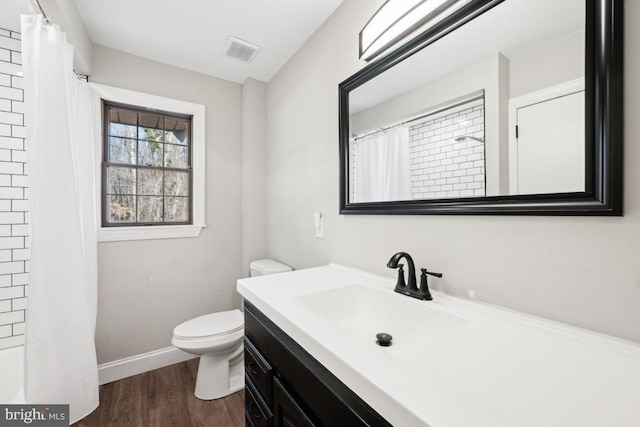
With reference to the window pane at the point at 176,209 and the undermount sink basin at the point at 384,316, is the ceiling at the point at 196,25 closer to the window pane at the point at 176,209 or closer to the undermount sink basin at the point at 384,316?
the window pane at the point at 176,209

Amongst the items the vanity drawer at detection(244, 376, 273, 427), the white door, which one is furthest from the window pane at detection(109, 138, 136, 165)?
the white door

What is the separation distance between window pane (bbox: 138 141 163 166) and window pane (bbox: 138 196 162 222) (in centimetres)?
30

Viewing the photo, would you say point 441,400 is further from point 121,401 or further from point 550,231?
point 121,401

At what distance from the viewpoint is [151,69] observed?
7.34 feet

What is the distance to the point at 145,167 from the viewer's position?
229cm

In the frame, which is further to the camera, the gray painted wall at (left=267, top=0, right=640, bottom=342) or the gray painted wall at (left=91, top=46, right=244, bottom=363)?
the gray painted wall at (left=91, top=46, right=244, bottom=363)

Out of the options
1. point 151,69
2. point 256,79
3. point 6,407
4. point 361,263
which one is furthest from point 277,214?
point 6,407

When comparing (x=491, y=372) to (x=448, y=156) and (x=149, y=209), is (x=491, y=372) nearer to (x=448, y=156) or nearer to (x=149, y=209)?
(x=448, y=156)

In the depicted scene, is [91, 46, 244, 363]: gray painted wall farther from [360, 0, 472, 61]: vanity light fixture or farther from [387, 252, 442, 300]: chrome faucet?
[387, 252, 442, 300]: chrome faucet

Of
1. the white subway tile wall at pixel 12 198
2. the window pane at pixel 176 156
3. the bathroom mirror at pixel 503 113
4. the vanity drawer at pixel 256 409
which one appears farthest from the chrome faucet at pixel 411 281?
the white subway tile wall at pixel 12 198

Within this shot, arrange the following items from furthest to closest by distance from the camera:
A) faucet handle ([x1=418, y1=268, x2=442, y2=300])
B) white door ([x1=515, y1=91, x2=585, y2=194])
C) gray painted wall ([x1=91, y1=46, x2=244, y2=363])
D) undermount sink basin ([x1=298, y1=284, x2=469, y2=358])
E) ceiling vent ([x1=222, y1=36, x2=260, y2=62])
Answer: gray painted wall ([x1=91, y1=46, x2=244, y2=363])
ceiling vent ([x1=222, y1=36, x2=260, y2=62])
faucet handle ([x1=418, y1=268, x2=442, y2=300])
undermount sink basin ([x1=298, y1=284, x2=469, y2=358])
white door ([x1=515, y1=91, x2=585, y2=194])

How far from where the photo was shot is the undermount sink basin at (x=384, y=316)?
920 millimetres

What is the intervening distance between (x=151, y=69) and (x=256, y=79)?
2.78 feet

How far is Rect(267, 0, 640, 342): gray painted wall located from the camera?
665 millimetres
